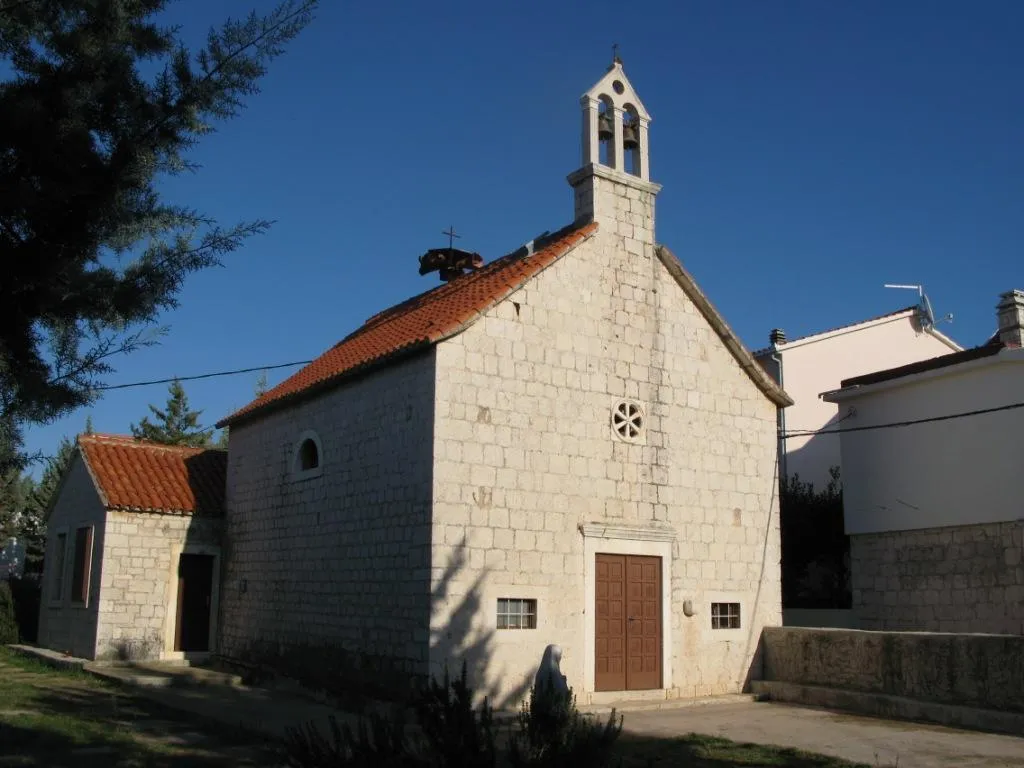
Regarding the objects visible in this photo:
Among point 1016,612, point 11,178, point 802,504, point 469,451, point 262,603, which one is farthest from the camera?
point 802,504

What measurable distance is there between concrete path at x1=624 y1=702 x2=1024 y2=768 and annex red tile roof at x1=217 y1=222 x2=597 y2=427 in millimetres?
5682

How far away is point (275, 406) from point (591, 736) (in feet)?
38.8

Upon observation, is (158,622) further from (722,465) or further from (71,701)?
(722,465)

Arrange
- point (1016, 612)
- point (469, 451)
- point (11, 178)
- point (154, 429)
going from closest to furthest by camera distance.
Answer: point (11, 178) → point (469, 451) → point (1016, 612) → point (154, 429)

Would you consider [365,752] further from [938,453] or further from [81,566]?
[81,566]

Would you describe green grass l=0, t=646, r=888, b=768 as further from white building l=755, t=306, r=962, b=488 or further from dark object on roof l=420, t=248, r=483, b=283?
white building l=755, t=306, r=962, b=488

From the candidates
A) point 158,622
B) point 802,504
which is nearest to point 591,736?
point 158,622

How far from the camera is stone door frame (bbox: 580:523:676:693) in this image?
44.0 feet

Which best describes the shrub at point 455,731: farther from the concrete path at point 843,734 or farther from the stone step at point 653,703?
the stone step at point 653,703

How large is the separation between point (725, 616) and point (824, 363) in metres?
11.6

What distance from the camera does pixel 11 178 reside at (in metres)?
5.83

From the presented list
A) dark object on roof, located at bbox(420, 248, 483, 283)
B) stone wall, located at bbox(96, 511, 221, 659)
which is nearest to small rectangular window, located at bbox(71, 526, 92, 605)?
stone wall, located at bbox(96, 511, 221, 659)

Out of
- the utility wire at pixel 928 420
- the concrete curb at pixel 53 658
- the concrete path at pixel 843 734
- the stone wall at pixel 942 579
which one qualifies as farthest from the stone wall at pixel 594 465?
the concrete curb at pixel 53 658

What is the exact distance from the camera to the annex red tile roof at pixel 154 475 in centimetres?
1784
